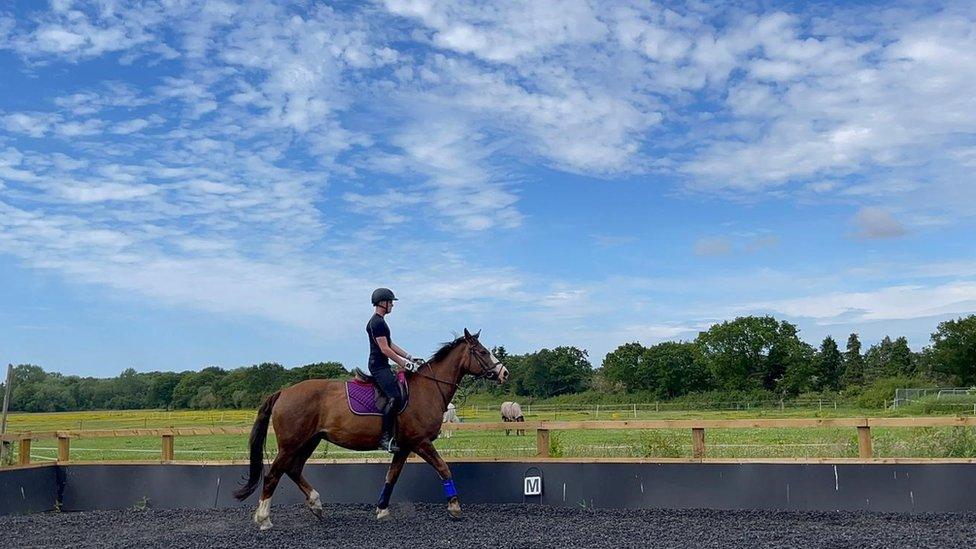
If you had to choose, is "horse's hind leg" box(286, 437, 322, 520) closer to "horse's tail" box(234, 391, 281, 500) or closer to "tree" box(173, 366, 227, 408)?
"horse's tail" box(234, 391, 281, 500)

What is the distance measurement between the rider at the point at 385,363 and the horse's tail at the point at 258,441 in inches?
42.6

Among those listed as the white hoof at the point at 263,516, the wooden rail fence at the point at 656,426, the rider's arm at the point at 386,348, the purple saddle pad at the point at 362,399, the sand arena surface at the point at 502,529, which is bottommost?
the sand arena surface at the point at 502,529

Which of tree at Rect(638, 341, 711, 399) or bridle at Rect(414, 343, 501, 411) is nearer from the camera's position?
bridle at Rect(414, 343, 501, 411)

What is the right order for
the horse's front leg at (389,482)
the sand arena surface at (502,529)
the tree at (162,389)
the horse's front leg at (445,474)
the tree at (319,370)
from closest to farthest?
1. the sand arena surface at (502,529)
2. the horse's front leg at (445,474)
3. the horse's front leg at (389,482)
4. the tree at (319,370)
5. the tree at (162,389)

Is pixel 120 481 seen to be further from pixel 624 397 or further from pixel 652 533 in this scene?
pixel 624 397

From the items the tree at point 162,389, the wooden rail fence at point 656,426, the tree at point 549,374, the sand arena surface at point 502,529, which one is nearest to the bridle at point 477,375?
the wooden rail fence at point 656,426

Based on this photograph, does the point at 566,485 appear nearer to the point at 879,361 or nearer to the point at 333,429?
the point at 333,429

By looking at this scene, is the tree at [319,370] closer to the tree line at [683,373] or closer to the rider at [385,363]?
the rider at [385,363]

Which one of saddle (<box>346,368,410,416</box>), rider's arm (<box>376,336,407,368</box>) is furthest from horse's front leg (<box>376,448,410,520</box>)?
rider's arm (<box>376,336,407,368</box>)

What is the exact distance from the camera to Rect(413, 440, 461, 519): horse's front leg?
8188 millimetres

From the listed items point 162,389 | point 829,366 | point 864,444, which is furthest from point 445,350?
point 829,366

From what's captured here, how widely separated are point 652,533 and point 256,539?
3.65 metres

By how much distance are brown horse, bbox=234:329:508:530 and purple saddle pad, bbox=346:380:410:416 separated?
53 mm

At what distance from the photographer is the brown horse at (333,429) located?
830 centimetres
